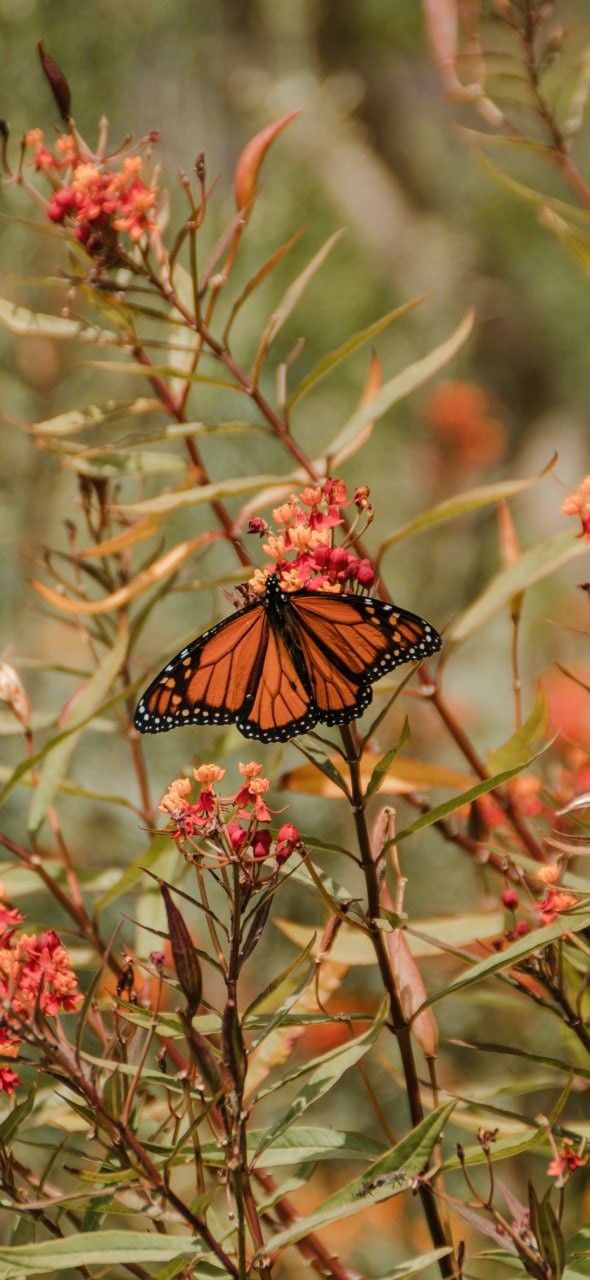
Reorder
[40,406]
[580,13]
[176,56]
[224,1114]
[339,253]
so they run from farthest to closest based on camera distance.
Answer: [580,13], [339,253], [176,56], [40,406], [224,1114]

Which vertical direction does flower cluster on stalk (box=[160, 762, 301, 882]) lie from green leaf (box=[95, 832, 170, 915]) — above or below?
above

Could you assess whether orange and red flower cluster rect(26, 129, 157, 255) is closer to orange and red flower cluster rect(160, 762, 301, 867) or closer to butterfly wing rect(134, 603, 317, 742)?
butterfly wing rect(134, 603, 317, 742)

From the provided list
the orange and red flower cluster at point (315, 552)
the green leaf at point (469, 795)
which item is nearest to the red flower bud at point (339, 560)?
the orange and red flower cluster at point (315, 552)

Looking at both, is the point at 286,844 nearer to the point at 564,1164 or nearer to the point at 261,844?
the point at 261,844

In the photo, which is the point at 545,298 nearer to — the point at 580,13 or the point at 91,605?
the point at 580,13

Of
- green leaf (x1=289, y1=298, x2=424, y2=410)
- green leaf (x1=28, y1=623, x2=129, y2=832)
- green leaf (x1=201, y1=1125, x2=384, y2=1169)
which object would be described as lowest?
green leaf (x1=201, y1=1125, x2=384, y2=1169)

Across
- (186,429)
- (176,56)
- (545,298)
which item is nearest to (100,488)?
(186,429)

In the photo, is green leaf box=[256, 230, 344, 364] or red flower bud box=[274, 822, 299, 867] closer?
red flower bud box=[274, 822, 299, 867]

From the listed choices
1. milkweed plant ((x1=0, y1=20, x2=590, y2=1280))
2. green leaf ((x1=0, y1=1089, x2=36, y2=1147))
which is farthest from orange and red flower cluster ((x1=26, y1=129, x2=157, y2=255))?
green leaf ((x1=0, y1=1089, x2=36, y2=1147))
